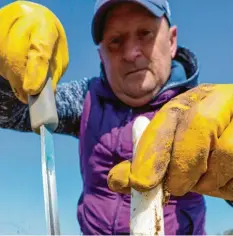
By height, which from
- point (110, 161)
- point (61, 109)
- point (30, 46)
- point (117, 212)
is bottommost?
point (117, 212)

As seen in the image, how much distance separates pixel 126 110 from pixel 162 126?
0.65 metres

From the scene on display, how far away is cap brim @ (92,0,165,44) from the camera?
1.38 m

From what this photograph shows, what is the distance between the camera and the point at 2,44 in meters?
1.24

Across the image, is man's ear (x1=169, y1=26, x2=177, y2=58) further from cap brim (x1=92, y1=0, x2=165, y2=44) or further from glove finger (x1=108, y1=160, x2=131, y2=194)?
glove finger (x1=108, y1=160, x2=131, y2=194)

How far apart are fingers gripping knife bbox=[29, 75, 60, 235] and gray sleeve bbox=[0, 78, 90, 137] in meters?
0.39

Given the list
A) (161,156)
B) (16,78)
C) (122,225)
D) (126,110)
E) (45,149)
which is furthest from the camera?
(126,110)

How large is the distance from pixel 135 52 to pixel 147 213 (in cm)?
72

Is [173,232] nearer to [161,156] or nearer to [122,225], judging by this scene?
[122,225]

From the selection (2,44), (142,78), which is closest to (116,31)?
(142,78)

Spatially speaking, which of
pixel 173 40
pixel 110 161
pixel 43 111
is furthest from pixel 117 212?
pixel 173 40

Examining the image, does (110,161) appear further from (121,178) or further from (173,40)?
(121,178)

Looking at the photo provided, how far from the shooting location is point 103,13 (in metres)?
1.43

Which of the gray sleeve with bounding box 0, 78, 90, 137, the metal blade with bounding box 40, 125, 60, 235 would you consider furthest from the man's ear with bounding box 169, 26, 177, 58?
the metal blade with bounding box 40, 125, 60, 235

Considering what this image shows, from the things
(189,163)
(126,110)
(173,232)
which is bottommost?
(173,232)
